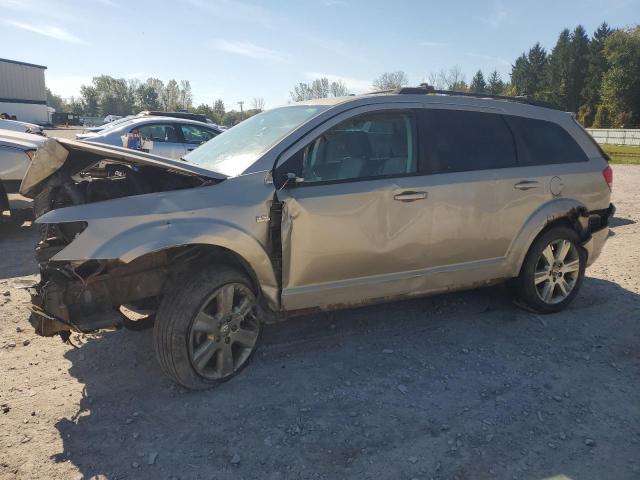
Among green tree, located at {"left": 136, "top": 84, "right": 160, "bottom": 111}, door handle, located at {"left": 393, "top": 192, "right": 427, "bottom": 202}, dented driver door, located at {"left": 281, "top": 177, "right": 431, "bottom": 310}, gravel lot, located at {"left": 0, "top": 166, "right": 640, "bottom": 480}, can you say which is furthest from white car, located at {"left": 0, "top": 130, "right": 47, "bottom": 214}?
green tree, located at {"left": 136, "top": 84, "right": 160, "bottom": 111}

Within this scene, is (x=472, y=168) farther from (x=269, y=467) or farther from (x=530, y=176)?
(x=269, y=467)

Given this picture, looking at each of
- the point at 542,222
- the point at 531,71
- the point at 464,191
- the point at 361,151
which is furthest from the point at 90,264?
the point at 531,71

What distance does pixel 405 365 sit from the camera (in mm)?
3732

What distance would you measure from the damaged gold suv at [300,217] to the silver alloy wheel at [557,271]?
0.07 feet

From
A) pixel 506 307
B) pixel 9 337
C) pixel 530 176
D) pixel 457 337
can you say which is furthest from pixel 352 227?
pixel 9 337

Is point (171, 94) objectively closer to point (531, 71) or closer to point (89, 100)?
point (89, 100)

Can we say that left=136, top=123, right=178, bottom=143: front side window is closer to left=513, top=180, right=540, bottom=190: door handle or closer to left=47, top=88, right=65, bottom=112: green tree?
left=513, top=180, right=540, bottom=190: door handle

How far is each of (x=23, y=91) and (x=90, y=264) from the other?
81901mm

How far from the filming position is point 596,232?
4793 millimetres

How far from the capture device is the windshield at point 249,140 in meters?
3.58

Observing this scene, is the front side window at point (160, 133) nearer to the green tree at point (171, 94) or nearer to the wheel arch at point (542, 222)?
the wheel arch at point (542, 222)

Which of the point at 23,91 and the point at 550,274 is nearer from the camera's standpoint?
the point at 550,274

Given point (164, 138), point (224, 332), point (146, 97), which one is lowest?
point (224, 332)

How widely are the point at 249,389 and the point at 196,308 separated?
0.69 metres
